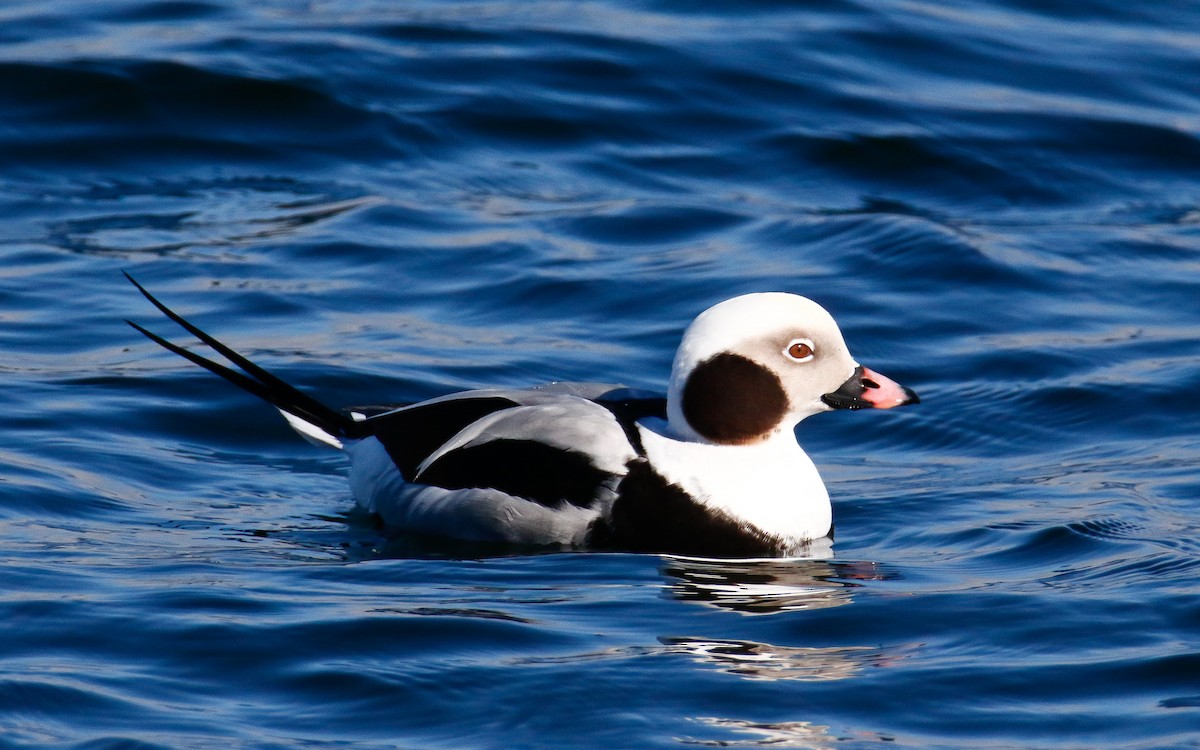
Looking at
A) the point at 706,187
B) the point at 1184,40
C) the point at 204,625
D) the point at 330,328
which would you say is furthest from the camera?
the point at 1184,40

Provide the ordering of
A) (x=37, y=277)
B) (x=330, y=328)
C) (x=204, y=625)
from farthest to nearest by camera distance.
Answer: (x=37, y=277)
(x=330, y=328)
(x=204, y=625)

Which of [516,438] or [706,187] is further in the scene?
[706,187]

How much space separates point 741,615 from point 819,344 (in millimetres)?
1326

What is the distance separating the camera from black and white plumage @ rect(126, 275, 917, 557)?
6.74 metres

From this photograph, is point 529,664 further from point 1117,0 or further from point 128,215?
point 1117,0

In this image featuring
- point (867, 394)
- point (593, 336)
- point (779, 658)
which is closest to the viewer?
point (779, 658)

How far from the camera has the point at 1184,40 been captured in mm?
16000

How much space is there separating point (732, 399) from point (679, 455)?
0.28 metres

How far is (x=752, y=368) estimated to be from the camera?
6.84 meters

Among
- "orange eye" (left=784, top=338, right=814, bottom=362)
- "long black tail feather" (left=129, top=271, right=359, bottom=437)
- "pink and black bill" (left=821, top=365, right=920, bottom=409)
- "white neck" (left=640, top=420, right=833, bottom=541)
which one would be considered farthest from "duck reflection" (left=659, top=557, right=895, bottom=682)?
"long black tail feather" (left=129, top=271, right=359, bottom=437)

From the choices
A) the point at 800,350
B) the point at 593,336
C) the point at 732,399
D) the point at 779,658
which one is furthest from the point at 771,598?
the point at 593,336

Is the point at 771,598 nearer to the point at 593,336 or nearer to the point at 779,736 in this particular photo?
the point at 779,736

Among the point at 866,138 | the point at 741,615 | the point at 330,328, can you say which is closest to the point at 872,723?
the point at 741,615

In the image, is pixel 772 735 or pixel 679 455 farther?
pixel 679 455
